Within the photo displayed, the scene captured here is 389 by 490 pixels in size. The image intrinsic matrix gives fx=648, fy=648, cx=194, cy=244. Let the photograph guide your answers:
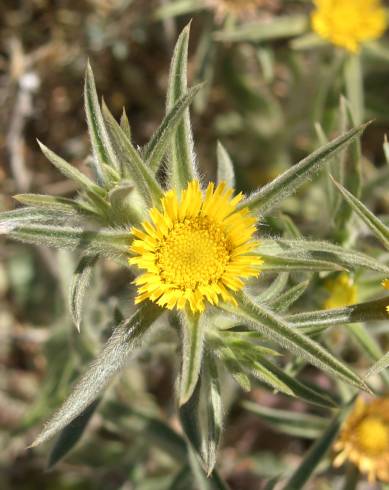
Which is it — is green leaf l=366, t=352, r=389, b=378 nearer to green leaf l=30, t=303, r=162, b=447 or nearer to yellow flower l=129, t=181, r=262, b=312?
yellow flower l=129, t=181, r=262, b=312

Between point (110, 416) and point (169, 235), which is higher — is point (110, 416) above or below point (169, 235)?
below

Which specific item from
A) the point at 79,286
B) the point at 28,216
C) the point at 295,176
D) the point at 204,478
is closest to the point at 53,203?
the point at 28,216

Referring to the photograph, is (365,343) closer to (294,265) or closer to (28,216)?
(294,265)

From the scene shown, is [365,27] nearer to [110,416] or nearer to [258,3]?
[258,3]

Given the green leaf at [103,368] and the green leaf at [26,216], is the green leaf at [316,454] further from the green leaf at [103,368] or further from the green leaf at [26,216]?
the green leaf at [26,216]

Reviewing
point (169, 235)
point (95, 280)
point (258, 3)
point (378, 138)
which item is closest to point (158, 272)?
point (169, 235)

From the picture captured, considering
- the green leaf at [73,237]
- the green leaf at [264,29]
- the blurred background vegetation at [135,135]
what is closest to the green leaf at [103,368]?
the green leaf at [73,237]
